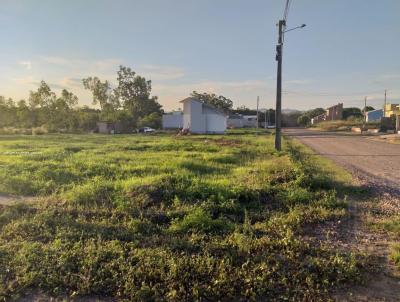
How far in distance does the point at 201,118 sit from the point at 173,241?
5158cm

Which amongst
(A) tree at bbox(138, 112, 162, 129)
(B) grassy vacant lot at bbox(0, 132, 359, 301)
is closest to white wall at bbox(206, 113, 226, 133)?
(A) tree at bbox(138, 112, 162, 129)

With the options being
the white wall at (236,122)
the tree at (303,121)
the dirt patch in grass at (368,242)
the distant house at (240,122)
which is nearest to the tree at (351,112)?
the tree at (303,121)

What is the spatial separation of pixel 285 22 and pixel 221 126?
37580 millimetres

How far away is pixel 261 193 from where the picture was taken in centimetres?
864

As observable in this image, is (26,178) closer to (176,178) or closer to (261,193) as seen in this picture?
(176,178)

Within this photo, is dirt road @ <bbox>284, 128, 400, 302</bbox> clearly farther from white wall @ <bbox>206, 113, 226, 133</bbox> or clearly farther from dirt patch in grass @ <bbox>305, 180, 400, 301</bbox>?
white wall @ <bbox>206, 113, 226, 133</bbox>

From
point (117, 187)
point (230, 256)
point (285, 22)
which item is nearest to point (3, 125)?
point (285, 22)

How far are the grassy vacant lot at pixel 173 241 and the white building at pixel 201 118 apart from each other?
46.9 meters

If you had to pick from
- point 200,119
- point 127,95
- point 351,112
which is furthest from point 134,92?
point 351,112

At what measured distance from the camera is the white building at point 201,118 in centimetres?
5631

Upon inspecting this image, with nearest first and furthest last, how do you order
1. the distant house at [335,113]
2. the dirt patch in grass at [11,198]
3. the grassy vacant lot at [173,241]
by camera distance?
the grassy vacant lot at [173,241] → the dirt patch in grass at [11,198] → the distant house at [335,113]

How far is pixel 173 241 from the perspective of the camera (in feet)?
18.0

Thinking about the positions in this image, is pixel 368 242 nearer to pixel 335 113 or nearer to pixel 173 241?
pixel 173 241

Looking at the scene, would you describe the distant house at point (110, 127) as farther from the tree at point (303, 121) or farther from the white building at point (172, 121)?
the tree at point (303, 121)
